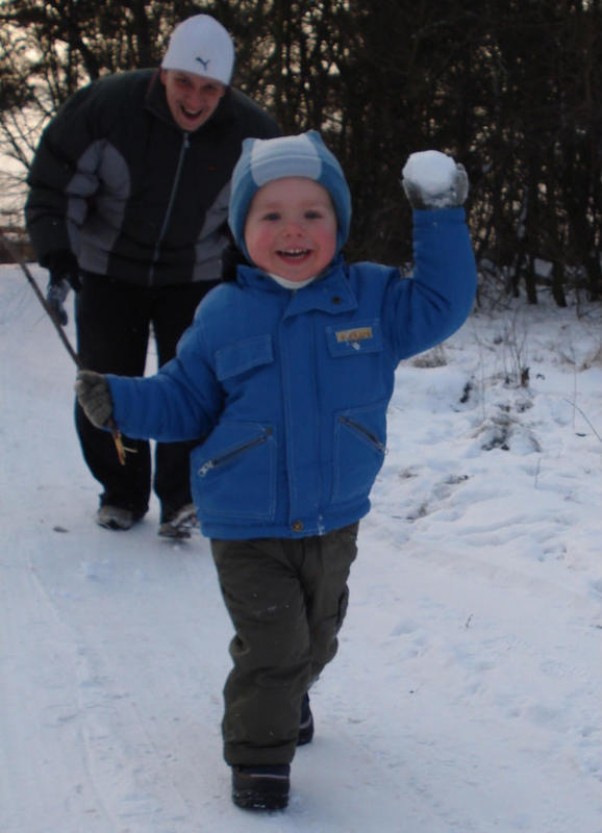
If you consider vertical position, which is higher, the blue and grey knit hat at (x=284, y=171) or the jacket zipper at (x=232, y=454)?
the blue and grey knit hat at (x=284, y=171)

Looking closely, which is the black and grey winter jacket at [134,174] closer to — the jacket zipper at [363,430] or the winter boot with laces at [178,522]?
the winter boot with laces at [178,522]

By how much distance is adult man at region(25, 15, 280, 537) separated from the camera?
413cm

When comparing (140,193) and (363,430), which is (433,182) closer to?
(363,430)

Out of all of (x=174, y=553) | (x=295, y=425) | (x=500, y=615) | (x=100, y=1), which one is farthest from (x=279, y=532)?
(x=100, y=1)

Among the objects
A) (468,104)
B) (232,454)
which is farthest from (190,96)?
(468,104)

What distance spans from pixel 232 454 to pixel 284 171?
0.61m

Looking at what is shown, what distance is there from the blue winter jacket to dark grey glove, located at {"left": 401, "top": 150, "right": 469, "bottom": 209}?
3cm

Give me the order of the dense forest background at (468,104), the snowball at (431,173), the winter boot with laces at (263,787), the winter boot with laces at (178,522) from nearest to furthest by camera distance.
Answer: the snowball at (431,173), the winter boot with laces at (263,787), the winter boot with laces at (178,522), the dense forest background at (468,104)

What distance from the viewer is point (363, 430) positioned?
259 centimetres

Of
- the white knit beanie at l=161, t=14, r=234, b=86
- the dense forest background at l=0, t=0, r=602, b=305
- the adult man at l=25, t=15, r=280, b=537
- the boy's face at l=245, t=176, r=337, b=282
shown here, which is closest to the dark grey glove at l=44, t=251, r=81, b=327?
the adult man at l=25, t=15, r=280, b=537

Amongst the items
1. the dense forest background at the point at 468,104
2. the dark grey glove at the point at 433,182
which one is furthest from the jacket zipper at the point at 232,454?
the dense forest background at the point at 468,104

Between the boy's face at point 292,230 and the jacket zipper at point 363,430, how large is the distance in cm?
A: 32

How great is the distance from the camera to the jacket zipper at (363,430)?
2561 mm

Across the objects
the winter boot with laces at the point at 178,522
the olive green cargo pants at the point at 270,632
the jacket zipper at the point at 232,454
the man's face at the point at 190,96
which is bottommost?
the winter boot with laces at the point at 178,522
